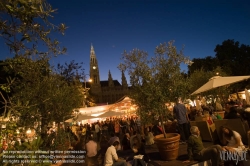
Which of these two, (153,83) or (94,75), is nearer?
(153,83)

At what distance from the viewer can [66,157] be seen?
753 cm

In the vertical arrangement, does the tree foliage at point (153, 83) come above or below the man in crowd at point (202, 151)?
above

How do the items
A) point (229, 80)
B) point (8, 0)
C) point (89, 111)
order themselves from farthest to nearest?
point (89, 111) → point (229, 80) → point (8, 0)

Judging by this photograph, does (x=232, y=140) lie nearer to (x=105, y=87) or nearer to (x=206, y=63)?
(x=206, y=63)

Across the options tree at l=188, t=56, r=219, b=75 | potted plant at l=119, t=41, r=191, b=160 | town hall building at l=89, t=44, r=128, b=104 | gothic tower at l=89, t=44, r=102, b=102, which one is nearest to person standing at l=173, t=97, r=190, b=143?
potted plant at l=119, t=41, r=191, b=160

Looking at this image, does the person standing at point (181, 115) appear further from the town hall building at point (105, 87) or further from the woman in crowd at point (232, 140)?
the town hall building at point (105, 87)

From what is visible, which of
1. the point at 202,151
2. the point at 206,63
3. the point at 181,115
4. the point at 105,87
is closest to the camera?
the point at 202,151

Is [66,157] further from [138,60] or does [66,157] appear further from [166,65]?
[166,65]

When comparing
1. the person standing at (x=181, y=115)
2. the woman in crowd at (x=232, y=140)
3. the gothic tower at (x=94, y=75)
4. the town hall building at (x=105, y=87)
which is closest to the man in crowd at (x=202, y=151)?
the woman in crowd at (x=232, y=140)

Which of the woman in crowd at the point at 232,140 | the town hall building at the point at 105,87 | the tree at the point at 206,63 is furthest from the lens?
the town hall building at the point at 105,87

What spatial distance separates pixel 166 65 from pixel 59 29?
5.77m

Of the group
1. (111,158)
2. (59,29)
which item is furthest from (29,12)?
(111,158)

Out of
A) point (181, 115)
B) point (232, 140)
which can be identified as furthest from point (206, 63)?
point (232, 140)

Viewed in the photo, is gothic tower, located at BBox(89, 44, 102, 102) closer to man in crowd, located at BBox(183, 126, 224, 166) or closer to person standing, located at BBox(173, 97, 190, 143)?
person standing, located at BBox(173, 97, 190, 143)
